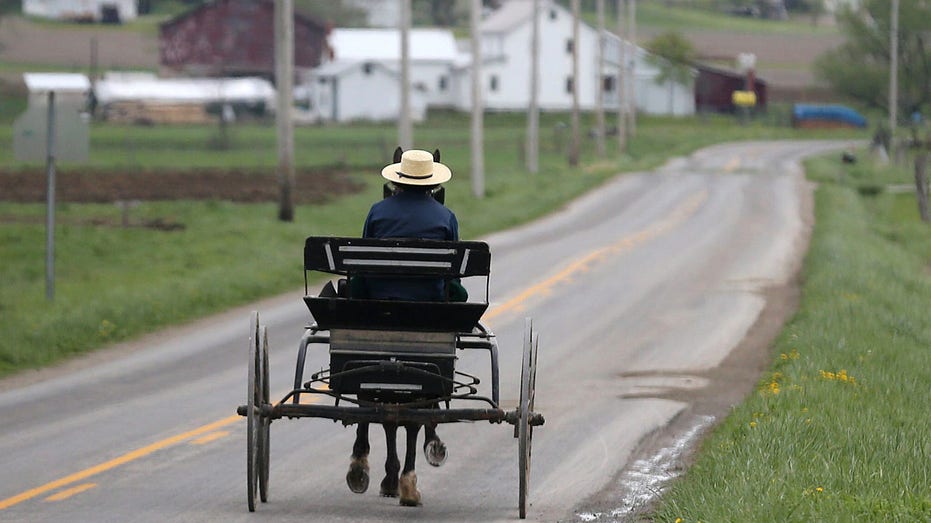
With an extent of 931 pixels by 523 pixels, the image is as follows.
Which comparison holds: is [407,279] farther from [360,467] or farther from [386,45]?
[386,45]

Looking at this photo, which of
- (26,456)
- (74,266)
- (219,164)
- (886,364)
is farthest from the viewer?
(219,164)

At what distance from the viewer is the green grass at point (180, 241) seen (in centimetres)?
1959

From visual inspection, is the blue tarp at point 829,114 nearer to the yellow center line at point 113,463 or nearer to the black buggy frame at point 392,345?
the yellow center line at point 113,463

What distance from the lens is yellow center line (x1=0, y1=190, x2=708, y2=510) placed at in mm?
10570

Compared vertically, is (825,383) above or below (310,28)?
below

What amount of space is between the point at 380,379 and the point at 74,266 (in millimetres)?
19158

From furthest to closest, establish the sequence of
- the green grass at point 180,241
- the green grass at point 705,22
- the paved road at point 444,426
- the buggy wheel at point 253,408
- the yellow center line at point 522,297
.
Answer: the green grass at point 705,22, the green grass at point 180,241, the yellow center line at point 522,297, the paved road at point 444,426, the buggy wheel at point 253,408

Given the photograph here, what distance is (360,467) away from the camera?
9.90 m

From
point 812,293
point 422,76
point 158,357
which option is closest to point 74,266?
point 158,357

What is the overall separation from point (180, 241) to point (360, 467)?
70.9 ft

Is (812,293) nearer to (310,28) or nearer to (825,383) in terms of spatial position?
(825,383)

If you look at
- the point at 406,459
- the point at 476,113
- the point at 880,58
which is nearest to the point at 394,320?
the point at 406,459

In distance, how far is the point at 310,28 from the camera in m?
118

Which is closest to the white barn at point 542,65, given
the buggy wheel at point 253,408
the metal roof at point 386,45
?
the metal roof at point 386,45
